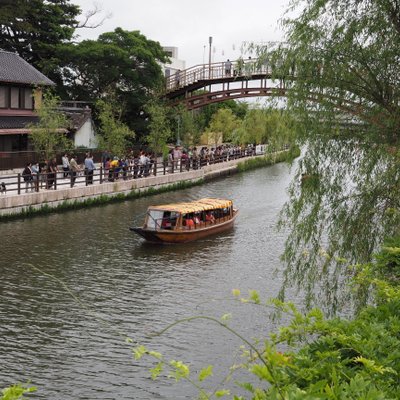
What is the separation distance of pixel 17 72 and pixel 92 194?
14333mm

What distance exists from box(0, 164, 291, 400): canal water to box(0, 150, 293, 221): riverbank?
2.25ft

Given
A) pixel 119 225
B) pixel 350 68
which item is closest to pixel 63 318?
pixel 350 68

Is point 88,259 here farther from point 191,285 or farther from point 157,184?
point 157,184

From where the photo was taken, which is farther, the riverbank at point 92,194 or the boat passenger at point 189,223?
the riverbank at point 92,194

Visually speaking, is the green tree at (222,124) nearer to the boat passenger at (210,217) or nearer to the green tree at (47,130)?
the green tree at (47,130)

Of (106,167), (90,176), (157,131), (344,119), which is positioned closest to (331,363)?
(344,119)

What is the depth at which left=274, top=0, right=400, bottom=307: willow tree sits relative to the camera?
13070 mm

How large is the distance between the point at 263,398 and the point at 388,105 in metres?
10.2

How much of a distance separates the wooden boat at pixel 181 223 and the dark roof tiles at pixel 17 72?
766 inches

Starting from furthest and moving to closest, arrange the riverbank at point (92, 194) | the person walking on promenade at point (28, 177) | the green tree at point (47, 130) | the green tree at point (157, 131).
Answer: the green tree at point (157, 131) → the green tree at point (47, 130) → the person walking on promenade at point (28, 177) → the riverbank at point (92, 194)

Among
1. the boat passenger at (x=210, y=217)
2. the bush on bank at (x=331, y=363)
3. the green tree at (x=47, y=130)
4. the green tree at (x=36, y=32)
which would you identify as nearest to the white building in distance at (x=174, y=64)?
the green tree at (x=36, y=32)

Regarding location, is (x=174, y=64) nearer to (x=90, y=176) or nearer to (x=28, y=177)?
(x=90, y=176)

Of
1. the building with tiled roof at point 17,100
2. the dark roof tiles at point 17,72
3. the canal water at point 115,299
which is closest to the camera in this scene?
the canal water at point 115,299

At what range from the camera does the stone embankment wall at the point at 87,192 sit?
98.6ft
